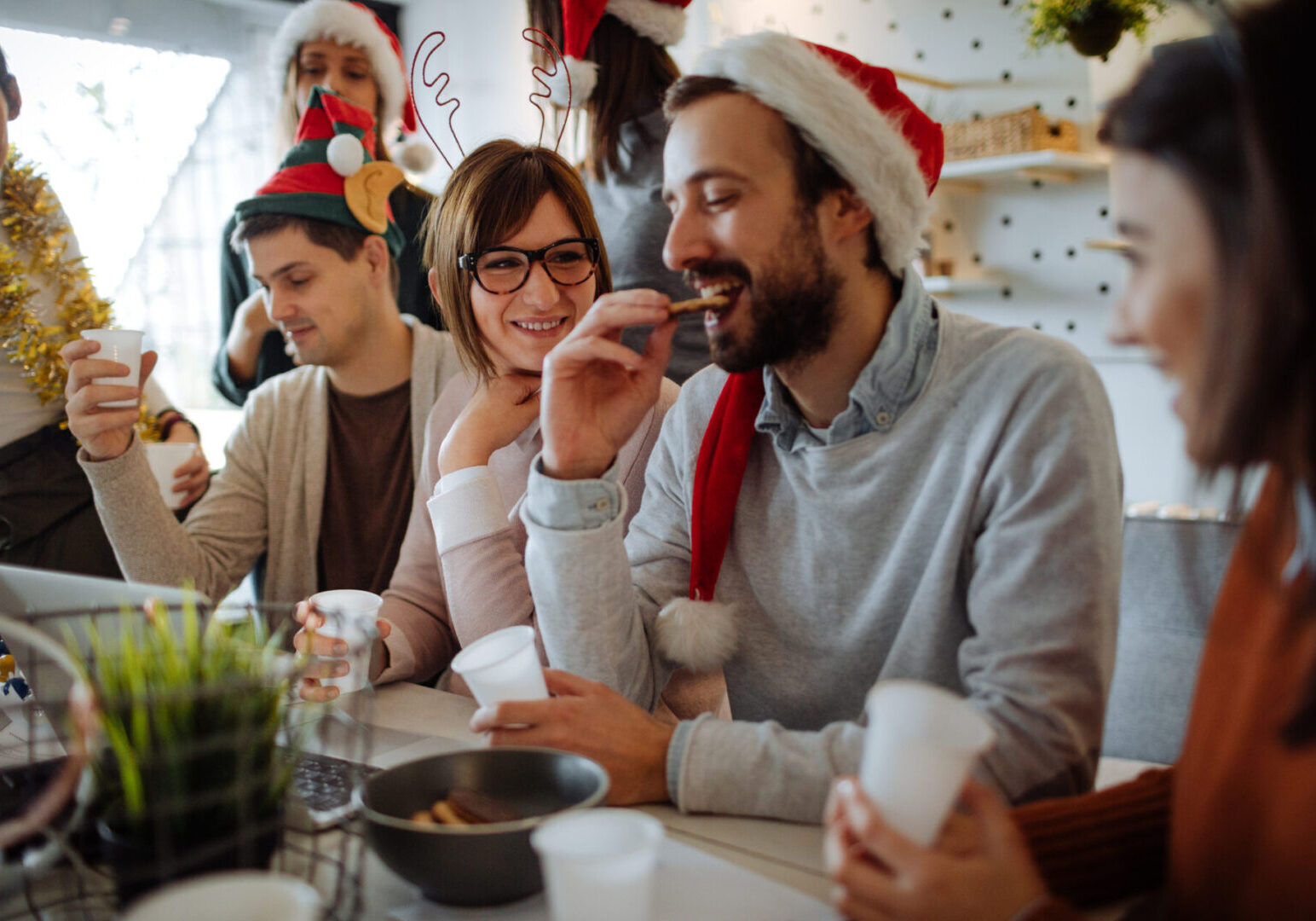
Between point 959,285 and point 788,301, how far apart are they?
2628 millimetres

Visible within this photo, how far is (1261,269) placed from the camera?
2.04ft

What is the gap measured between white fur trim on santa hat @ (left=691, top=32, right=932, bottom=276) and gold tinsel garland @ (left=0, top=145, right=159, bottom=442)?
1738 mm

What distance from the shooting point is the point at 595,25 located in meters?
2.09

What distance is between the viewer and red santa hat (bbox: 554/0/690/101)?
6.79 ft

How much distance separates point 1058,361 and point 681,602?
0.52m

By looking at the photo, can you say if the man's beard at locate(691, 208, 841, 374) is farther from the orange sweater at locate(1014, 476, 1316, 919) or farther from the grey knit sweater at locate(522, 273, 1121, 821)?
the orange sweater at locate(1014, 476, 1316, 919)

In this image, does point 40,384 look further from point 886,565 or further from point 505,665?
point 886,565

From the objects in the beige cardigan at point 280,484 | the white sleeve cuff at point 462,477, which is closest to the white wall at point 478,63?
the beige cardigan at point 280,484

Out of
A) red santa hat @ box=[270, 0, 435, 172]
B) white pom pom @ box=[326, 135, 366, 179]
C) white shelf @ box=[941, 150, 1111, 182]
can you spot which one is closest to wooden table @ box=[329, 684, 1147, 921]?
white pom pom @ box=[326, 135, 366, 179]

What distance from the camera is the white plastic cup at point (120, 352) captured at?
1.65 metres

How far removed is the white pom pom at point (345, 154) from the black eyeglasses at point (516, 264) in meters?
0.58

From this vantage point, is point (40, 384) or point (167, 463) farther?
point (40, 384)

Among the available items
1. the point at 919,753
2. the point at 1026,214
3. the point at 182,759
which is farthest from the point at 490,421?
the point at 1026,214

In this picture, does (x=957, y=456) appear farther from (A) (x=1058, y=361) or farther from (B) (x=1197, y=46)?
(B) (x=1197, y=46)
